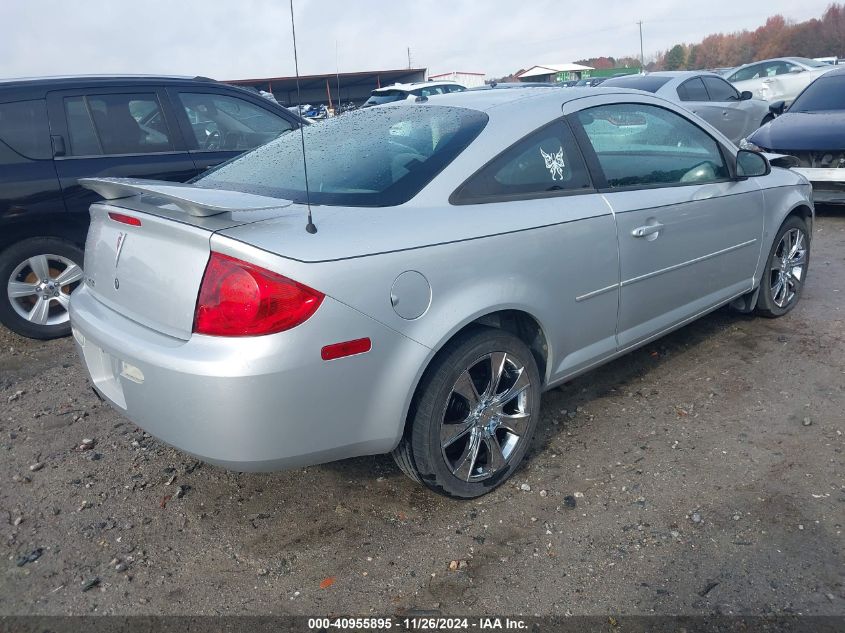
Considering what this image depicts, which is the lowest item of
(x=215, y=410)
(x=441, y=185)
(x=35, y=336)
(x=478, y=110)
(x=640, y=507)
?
(x=640, y=507)

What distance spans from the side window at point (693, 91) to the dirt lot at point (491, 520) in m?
7.62

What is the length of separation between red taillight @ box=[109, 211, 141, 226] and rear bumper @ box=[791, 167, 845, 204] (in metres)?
6.51

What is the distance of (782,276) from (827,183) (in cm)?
315

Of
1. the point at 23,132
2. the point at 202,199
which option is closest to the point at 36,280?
the point at 23,132

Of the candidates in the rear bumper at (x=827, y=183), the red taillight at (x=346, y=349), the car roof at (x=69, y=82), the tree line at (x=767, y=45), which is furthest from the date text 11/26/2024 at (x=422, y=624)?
the tree line at (x=767, y=45)

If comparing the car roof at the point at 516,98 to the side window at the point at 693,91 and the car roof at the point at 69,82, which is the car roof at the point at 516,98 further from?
the side window at the point at 693,91

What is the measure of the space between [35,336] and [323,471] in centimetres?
290

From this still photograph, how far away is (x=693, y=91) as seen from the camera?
1070cm

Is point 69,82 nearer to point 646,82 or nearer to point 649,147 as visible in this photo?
point 649,147

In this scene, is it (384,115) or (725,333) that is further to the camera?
(725,333)

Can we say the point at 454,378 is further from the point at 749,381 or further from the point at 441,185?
the point at 749,381

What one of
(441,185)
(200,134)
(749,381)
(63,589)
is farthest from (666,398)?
(200,134)

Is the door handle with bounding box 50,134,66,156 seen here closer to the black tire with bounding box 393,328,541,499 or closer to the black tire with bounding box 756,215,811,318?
the black tire with bounding box 393,328,541,499

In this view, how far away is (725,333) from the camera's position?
4.70 meters
